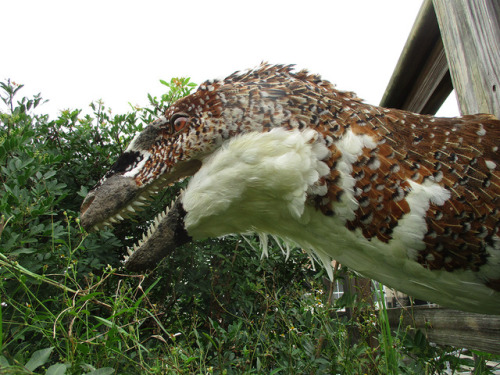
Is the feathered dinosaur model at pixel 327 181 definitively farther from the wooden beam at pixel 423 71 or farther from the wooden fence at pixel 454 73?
the wooden beam at pixel 423 71

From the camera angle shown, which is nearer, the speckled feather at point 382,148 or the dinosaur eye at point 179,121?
the speckled feather at point 382,148

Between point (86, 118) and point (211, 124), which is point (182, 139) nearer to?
point (211, 124)

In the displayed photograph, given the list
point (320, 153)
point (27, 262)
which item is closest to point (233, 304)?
point (27, 262)

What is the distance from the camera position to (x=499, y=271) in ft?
2.88

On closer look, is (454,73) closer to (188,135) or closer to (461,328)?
(188,135)

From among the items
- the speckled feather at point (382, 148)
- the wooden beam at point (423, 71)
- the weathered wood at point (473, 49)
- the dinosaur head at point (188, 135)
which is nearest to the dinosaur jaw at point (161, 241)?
the dinosaur head at point (188, 135)

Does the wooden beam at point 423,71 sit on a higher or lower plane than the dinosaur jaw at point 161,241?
higher

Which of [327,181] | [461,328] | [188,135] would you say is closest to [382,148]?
[327,181]

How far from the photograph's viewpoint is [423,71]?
2.21 meters

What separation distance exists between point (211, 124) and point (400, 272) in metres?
0.68

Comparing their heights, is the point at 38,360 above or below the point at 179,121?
below

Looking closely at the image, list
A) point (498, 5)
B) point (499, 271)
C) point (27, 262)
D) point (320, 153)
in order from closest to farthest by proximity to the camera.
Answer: point (499, 271) < point (320, 153) < point (498, 5) < point (27, 262)

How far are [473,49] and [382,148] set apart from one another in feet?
3.01

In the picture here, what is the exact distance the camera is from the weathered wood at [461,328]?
185cm
